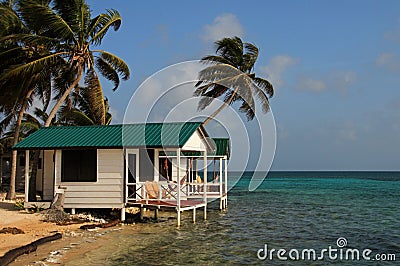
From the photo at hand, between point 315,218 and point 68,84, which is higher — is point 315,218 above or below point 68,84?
below

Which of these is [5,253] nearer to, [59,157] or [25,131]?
[59,157]

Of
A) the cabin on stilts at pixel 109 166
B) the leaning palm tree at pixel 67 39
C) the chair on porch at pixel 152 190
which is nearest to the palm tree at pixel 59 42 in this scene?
the leaning palm tree at pixel 67 39

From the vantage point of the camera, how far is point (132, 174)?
60.6 feet

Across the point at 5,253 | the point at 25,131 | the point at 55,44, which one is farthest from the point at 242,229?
the point at 25,131

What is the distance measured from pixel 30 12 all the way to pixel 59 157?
735cm

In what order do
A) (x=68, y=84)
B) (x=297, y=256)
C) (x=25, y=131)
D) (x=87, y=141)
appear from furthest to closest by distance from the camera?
1. (x=25, y=131)
2. (x=68, y=84)
3. (x=87, y=141)
4. (x=297, y=256)

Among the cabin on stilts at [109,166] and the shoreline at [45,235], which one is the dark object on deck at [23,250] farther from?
the cabin on stilts at [109,166]

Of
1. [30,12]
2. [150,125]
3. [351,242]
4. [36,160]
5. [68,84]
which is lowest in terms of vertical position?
[351,242]

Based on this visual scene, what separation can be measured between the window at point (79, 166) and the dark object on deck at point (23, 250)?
436 cm

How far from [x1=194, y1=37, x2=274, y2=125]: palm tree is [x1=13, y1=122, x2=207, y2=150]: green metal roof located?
11.6 metres

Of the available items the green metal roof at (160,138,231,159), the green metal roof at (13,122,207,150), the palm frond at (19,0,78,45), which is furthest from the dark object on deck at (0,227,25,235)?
the green metal roof at (160,138,231,159)

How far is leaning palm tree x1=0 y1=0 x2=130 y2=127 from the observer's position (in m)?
21.1

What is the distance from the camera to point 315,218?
2345cm

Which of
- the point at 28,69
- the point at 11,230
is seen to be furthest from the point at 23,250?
the point at 28,69
